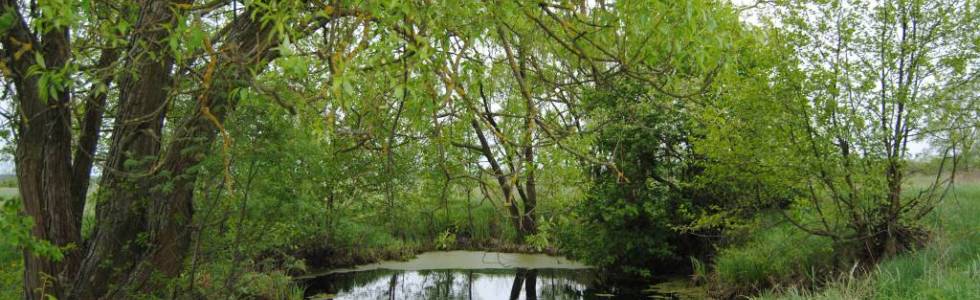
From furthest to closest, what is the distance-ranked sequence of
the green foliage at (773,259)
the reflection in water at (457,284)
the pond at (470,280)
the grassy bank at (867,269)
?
the reflection in water at (457,284)
the pond at (470,280)
the green foliage at (773,259)
the grassy bank at (867,269)

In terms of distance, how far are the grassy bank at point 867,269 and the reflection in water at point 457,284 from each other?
2.85 metres

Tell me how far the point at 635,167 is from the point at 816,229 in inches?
136

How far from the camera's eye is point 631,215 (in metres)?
12.2

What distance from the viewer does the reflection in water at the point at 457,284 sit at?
1282 centimetres

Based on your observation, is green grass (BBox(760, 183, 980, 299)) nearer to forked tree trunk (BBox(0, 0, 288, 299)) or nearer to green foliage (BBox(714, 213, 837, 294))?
green foliage (BBox(714, 213, 837, 294))

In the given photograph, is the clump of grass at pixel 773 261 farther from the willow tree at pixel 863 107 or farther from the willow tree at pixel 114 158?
the willow tree at pixel 114 158

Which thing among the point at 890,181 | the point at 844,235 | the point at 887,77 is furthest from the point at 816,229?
the point at 887,77

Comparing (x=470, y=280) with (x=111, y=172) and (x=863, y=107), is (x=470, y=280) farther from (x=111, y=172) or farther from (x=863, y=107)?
(x=111, y=172)

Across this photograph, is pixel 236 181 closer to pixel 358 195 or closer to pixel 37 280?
pixel 37 280

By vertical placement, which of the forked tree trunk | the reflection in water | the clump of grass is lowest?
the reflection in water

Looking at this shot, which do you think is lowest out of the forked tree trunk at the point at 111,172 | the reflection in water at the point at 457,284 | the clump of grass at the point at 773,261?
the reflection in water at the point at 457,284

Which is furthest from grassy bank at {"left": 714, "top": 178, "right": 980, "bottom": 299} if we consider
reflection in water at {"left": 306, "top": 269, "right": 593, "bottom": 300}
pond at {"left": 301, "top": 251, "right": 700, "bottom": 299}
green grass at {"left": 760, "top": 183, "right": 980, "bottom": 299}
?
reflection in water at {"left": 306, "top": 269, "right": 593, "bottom": 300}

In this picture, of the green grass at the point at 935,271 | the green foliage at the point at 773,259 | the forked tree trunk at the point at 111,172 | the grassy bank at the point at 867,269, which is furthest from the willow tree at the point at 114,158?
the green foliage at the point at 773,259

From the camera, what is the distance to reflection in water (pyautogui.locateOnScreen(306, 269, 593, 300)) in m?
12.8
